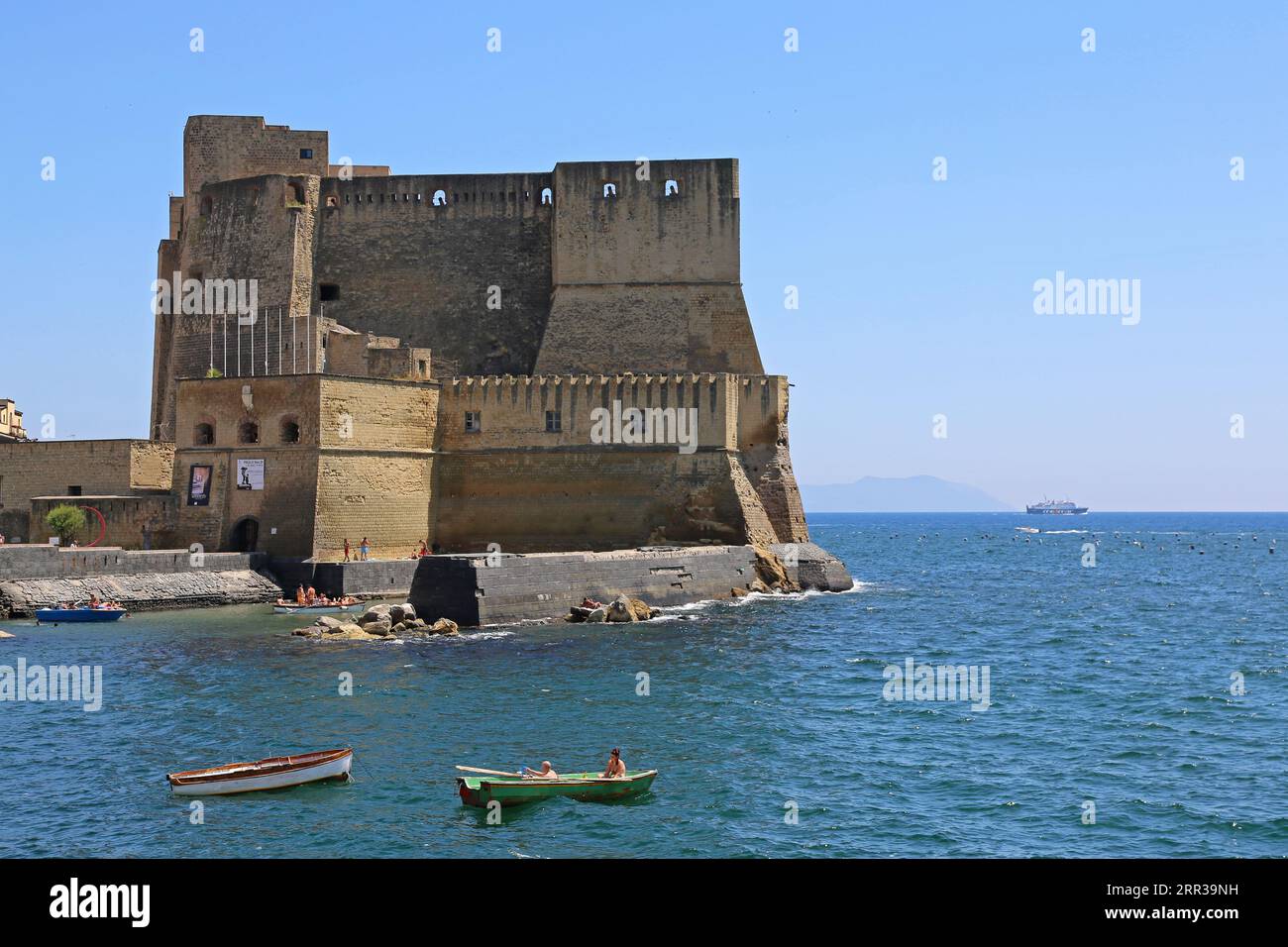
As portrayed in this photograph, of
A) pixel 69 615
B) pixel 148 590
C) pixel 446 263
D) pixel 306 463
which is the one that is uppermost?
pixel 446 263

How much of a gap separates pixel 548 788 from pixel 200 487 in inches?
871

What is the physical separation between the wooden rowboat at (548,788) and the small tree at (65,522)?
2183cm

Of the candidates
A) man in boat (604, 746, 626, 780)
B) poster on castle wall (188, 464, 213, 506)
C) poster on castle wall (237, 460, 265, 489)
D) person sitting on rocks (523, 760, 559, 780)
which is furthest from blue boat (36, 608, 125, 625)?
man in boat (604, 746, 626, 780)

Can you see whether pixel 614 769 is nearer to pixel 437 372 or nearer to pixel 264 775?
pixel 264 775

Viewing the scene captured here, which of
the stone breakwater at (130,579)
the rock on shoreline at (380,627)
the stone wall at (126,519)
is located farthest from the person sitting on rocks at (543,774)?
the stone wall at (126,519)

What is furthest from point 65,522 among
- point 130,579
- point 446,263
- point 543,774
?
point 543,774

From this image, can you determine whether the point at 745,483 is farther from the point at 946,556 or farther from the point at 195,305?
the point at 946,556

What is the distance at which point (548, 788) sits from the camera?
44.1 ft

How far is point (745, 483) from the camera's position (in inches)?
1398

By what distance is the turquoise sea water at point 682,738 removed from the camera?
1241 centimetres

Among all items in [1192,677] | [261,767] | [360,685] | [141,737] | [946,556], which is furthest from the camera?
[946,556]

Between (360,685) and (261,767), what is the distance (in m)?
6.23
